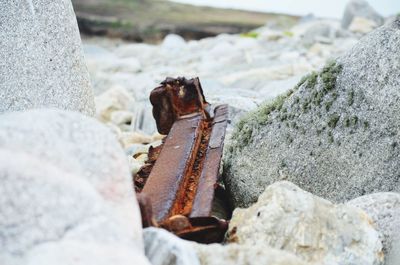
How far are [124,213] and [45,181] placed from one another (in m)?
0.23

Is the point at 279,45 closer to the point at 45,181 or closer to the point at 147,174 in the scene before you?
the point at 147,174

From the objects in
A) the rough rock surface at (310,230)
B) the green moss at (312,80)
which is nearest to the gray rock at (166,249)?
the rough rock surface at (310,230)

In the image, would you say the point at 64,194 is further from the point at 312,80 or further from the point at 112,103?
the point at 112,103

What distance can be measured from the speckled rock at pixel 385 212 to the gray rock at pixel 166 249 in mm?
704

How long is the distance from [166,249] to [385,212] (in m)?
0.84

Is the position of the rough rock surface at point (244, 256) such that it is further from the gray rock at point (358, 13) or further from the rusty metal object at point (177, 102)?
the gray rock at point (358, 13)

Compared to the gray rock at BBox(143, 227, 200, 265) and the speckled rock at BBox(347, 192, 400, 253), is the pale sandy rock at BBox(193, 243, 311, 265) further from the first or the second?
the speckled rock at BBox(347, 192, 400, 253)

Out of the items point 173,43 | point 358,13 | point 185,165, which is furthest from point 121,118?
point 358,13

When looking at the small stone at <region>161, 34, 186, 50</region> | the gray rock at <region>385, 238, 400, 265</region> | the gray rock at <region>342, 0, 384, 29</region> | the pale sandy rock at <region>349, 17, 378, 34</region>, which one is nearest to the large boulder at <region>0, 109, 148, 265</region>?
the gray rock at <region>385, 238, 400, 265</region>

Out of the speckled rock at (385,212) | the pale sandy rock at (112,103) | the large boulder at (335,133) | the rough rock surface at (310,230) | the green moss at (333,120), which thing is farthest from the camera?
the pale sandy rock at (112,103)

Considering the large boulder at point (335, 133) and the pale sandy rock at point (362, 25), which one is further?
the pale sandy rock at point (362, 25)

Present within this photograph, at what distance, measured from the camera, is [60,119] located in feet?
6.48

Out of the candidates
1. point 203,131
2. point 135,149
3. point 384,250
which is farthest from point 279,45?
point 384,250

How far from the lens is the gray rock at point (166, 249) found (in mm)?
1914
